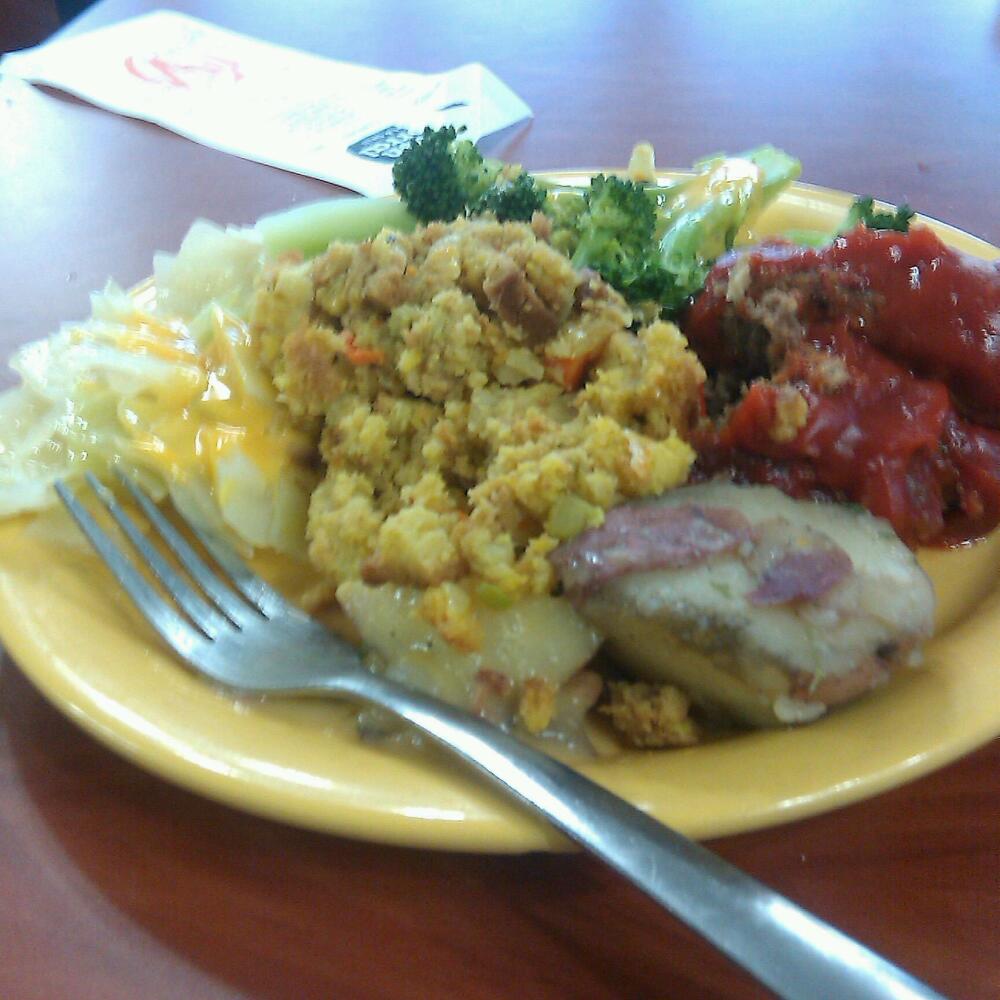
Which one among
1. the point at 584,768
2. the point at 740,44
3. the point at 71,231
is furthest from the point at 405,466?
the point at 740,44

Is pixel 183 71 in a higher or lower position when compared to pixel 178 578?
higher

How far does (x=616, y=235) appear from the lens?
183 centimetres

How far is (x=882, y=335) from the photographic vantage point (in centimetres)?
149

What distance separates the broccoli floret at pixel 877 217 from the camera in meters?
1.85

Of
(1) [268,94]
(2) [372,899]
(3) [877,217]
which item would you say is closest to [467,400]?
(2) [372,899]

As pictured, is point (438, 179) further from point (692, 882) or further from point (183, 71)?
point (183, 71)

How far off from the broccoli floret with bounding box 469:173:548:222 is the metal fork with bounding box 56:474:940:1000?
0.96 meters

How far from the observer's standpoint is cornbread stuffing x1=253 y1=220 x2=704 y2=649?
1.30m

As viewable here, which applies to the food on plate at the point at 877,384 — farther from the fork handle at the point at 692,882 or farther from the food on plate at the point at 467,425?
the fork handle at the point at 692,882

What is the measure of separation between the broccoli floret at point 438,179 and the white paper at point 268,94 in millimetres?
774

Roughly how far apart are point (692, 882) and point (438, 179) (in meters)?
1.65

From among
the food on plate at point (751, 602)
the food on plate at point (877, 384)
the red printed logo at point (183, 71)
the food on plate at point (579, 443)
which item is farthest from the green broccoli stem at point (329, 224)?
the red printed logo at point (183, 71)

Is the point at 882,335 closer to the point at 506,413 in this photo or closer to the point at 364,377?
the point at 506,413

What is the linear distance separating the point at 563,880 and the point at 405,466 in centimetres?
70
